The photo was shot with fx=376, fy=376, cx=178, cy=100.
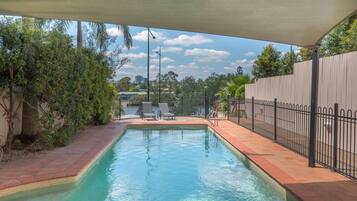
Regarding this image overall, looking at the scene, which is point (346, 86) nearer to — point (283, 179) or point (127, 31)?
point (283, 179)

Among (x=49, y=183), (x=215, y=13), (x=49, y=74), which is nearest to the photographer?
(x=215, y=13)

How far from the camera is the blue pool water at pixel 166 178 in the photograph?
22.1 ft

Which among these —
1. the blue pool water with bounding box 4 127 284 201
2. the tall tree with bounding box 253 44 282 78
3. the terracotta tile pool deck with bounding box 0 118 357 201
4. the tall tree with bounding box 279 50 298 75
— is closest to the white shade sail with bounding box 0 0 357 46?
the terracotta tile pool deck with bounding box 0 118 357 201

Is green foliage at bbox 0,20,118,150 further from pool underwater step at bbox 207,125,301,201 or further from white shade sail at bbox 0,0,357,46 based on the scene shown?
pool underwater step at bbox 207,125,301,201

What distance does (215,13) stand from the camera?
6.52 meters

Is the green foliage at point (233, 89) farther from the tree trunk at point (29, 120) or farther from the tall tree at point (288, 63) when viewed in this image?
the tree trunk at point (29, 120)

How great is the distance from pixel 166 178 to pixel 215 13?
3768mm

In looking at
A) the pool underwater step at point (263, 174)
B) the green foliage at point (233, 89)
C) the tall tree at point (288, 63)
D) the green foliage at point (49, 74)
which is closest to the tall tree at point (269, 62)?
the tall tree at point (288, 63)

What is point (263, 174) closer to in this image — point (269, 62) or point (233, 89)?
point (233, 89)

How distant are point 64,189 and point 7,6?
10.9 feet

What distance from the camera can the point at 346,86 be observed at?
9.50m

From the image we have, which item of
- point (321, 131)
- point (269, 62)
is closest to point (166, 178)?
point (321, 131)

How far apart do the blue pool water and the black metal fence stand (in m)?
1.56

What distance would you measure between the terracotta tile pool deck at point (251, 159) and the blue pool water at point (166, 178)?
0.24m
